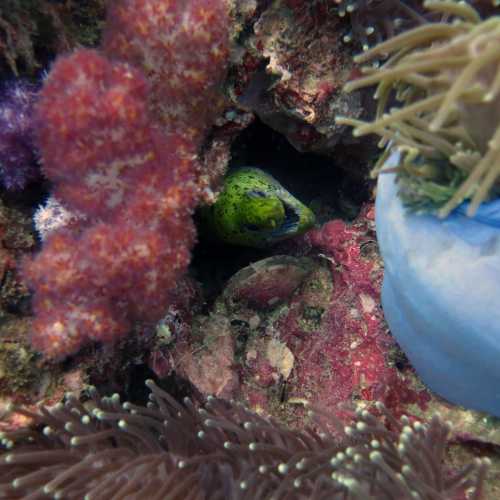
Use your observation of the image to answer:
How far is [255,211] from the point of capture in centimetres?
311

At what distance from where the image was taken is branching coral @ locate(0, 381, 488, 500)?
2.08 metres

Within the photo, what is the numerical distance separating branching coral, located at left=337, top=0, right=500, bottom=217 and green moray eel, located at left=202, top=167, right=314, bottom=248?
1.14 meters

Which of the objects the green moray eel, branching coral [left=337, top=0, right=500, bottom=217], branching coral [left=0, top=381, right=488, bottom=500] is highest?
branching coral [left=337, top=0, right=500, bottom=217]

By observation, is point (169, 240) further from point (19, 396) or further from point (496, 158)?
point (496, 158)

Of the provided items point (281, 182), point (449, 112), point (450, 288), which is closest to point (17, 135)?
point (449, 112)

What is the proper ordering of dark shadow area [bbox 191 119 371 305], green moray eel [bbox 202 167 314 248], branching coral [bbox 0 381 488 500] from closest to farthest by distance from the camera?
branching coral [bbox 0 381 488 500] < green moray eel [bbox 202 167 314 248] < dark shadow area [bbox 191 119 371 305]

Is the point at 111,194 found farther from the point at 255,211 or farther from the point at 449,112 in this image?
the point at 449,112

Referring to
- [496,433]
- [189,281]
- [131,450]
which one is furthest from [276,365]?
[496,433]

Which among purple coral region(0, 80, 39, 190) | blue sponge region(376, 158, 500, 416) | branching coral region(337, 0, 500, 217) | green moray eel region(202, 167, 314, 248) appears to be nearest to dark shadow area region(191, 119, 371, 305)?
green moray eel region(202, 167, 314, 248)

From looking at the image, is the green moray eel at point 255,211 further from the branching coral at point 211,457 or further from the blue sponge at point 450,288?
the branching coral at point 211,457

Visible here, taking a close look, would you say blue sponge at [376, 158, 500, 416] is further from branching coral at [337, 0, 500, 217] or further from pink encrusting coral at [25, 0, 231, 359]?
pink encrusting coral at [25, 0, 231, 359]

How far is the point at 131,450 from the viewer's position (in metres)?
2.48

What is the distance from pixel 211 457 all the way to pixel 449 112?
1.90m

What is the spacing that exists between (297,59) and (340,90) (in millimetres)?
336
